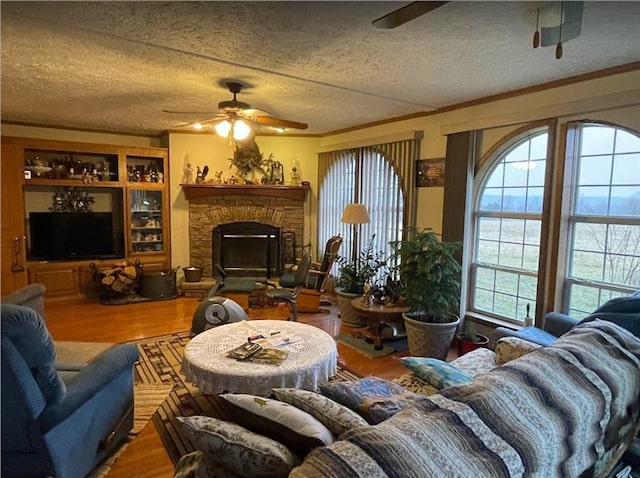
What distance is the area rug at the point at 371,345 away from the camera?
3.91 meters

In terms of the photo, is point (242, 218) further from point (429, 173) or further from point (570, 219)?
point (570, 219)

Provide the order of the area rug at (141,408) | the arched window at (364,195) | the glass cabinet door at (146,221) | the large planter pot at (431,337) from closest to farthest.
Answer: the area rug at (141,408) < the large planter pot at (431,337) < the arched window at (364,195) < the glass cabinet door at (146,221)

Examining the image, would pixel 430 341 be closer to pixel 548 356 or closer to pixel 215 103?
pixel 548 356

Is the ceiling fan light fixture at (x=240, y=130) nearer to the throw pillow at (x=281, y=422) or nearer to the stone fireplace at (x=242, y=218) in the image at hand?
the stone fireplace at (x=242, y=218)

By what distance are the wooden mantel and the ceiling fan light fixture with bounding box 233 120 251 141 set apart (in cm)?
254

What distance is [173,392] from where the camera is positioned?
10.1 ft

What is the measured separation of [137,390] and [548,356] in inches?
114

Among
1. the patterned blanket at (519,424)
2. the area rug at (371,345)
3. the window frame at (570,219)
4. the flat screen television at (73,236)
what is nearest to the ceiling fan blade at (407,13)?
the patterned blanket at (519,424)

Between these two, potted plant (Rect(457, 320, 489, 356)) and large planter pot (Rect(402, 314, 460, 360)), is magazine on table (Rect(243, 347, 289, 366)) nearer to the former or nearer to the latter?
large planter pot (Rect(402, 314, 460, 360))

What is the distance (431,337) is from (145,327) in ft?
10.6

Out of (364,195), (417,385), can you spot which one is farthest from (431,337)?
(364,195)

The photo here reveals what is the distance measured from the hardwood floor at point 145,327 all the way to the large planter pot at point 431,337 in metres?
0.26

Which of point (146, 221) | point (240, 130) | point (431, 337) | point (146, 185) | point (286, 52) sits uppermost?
point (286, 52)

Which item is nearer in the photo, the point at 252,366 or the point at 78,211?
the point at 252,366
